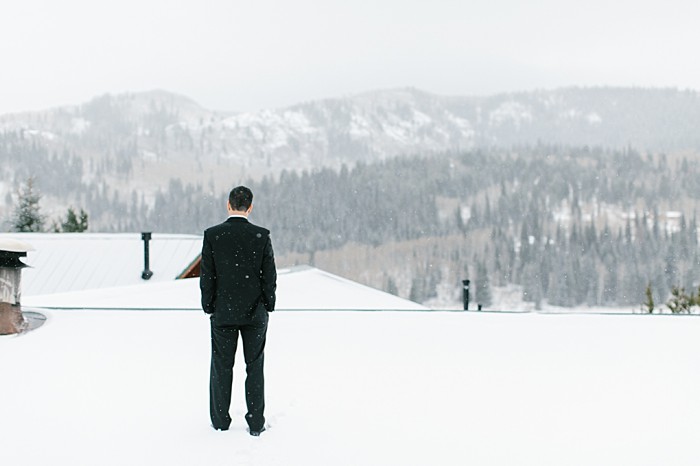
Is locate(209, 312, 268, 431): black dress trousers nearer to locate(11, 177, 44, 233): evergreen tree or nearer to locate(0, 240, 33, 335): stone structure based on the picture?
locate(0, 240, 33, 335): stone structure

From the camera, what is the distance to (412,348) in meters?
8.38

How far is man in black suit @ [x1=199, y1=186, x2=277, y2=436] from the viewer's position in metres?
4.98

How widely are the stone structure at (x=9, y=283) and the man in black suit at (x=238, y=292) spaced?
4379 millimetres

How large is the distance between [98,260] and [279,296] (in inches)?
439

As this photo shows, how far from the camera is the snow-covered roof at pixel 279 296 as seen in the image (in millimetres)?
13133

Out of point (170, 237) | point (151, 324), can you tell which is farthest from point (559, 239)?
point (151, 324)

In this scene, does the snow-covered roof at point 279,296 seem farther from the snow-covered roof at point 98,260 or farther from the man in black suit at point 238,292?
the man in black suit at point 238,292

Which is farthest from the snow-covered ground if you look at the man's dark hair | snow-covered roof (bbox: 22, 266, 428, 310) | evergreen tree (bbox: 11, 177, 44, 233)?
evergreen tree (bbox: 11, 177, 44, 233)

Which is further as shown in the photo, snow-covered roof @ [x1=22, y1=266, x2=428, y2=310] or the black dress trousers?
snow-covered roof @ [x1=22, y1=266, x2=428, y2=310]

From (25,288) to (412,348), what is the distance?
19591 millimetres

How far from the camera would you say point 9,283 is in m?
8.41

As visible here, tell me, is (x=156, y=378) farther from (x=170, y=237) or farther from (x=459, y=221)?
(x=459, y=221)

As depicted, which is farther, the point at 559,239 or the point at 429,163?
the point at 429,163

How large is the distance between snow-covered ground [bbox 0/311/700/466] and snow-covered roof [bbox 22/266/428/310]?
3218 millimetres
